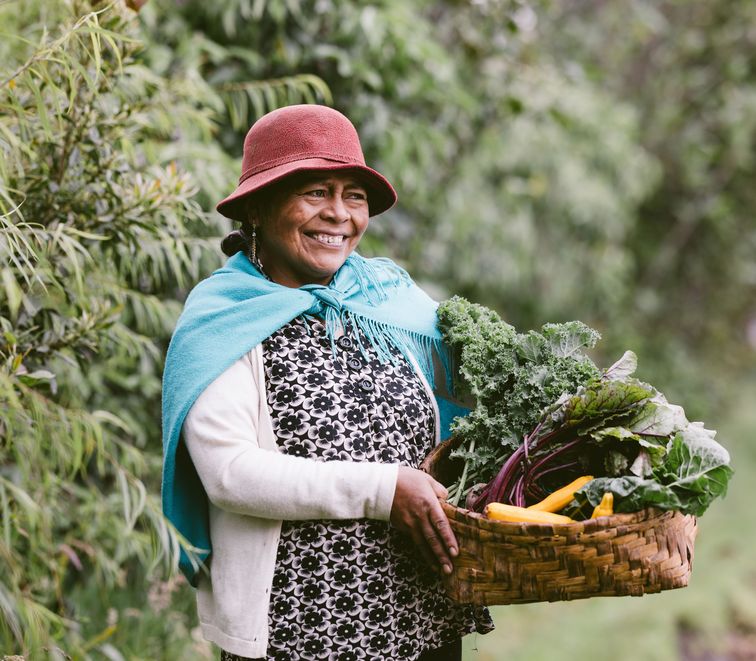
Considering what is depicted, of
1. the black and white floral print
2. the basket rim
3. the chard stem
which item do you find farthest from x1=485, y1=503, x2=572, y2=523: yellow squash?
the black and white floral print

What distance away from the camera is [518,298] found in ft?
23.2

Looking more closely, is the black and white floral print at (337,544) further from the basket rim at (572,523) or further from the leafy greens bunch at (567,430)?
the basket rim at (572,523)

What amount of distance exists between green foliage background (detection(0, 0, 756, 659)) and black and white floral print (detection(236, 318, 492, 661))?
0.49m

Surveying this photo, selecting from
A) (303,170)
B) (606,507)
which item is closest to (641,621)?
(606,507)

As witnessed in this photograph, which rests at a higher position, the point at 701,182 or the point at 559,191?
the point at 701,182

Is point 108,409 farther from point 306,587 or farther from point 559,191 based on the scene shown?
point 559,191

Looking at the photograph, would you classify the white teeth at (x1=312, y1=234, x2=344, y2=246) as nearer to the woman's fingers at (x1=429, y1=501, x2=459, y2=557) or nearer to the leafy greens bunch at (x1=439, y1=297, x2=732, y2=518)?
the leafy greens bunch at (x1=439, y1=297, x2=732, y2=518)

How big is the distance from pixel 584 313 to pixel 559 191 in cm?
139

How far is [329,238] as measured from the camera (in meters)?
2.00

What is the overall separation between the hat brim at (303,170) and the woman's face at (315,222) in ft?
0.13

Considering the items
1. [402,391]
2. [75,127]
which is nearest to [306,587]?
[402,391]

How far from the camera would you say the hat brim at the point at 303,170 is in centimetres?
190

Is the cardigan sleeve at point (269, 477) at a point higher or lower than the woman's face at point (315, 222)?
lower

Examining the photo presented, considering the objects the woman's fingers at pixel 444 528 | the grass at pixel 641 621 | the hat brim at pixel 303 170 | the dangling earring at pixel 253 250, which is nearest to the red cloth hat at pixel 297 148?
the hat brim at pixel 303 170
